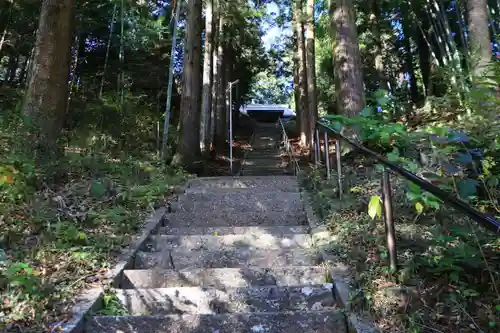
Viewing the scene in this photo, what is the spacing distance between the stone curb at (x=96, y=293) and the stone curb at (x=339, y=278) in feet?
5.71

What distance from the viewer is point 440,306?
8.31 ft

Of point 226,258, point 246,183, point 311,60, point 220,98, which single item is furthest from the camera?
point 220,98

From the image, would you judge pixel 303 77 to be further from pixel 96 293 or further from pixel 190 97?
pixel 96 293

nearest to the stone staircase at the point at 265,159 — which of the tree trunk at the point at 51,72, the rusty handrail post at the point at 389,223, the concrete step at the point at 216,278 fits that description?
the tree trunk at the point at 51,72

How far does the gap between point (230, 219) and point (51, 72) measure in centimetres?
336

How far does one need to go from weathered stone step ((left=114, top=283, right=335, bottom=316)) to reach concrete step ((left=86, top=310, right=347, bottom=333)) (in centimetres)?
31

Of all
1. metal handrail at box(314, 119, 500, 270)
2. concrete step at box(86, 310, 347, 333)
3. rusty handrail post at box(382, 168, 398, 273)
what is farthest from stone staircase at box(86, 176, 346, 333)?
metal handrail at box(314, 119, 500, 270)

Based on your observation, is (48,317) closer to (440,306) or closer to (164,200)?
(440,306)

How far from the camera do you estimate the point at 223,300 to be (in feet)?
10.6

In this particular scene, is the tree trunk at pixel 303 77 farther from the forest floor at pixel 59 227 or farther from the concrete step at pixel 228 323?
the concrete step at pixel 228 323

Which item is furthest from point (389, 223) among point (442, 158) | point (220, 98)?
point (220, 98)

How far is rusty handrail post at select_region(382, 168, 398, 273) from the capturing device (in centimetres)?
297

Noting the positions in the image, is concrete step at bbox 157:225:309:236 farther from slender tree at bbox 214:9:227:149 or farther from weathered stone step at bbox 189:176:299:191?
slender tree at bbox 214:9:227:149

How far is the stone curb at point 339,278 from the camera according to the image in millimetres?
2639
